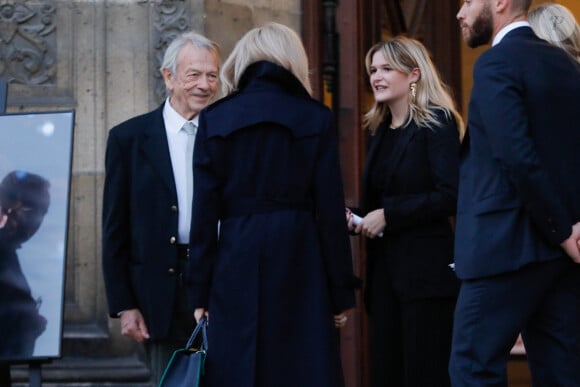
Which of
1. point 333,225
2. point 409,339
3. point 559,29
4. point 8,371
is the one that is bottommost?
point 8,371

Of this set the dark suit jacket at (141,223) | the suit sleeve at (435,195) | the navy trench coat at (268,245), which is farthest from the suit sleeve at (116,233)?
the suit sleeve at (435,195)

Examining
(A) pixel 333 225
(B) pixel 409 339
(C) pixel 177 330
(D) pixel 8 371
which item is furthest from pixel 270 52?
(D) pixel 8 371

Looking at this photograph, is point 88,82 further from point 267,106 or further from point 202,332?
point 202,332

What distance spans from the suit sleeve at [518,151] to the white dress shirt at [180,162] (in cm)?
150

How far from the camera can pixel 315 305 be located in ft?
18.3

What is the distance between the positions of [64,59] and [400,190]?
6.29 feet

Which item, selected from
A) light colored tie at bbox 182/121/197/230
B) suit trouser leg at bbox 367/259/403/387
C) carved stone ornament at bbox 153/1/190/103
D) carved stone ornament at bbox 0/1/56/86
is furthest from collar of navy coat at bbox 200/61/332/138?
carved stone ornament at bbox 0/1/56/86

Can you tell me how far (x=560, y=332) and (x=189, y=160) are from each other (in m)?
1.78

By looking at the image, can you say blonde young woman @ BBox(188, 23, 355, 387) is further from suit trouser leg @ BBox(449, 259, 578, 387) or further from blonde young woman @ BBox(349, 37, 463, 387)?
blonde young woman @ BBox(349, 37, 463, 387)

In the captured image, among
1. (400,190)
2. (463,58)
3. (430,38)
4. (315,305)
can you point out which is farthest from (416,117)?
(463,58)

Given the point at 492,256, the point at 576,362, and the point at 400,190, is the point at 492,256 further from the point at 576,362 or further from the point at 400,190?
the point at 400,190

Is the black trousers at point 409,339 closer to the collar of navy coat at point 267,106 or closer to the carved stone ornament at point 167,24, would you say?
the collar of navy coat at point 267,106

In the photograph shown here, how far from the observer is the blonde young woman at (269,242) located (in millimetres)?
5559

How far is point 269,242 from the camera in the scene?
18.2ft
